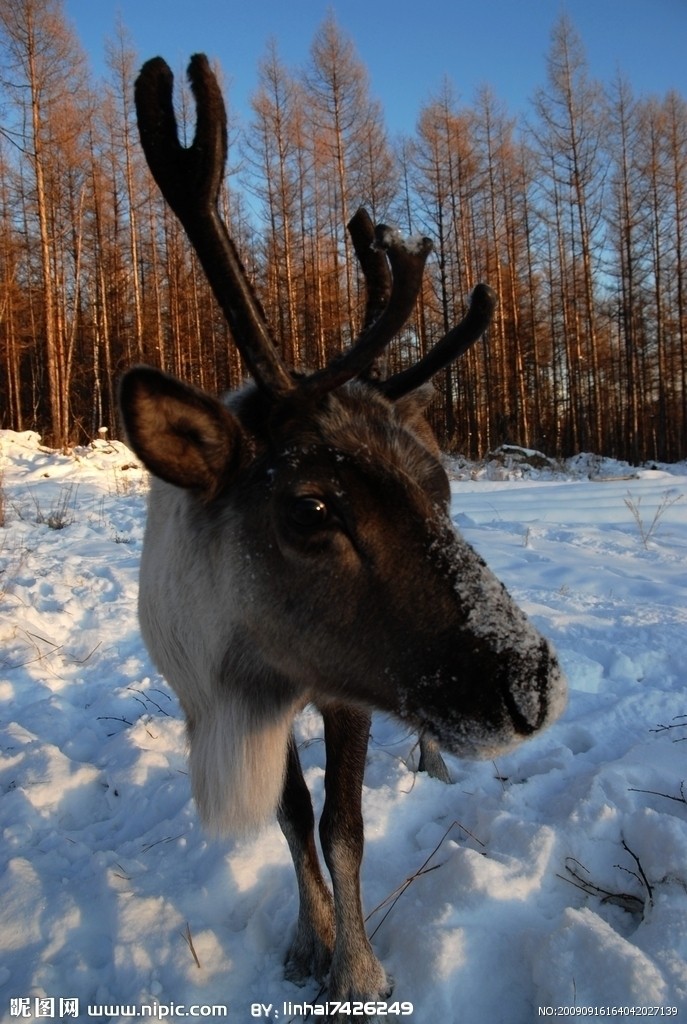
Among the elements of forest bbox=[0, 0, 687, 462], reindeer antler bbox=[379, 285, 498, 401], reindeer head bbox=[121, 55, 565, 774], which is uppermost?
forest bbox=[0, 0, 687, 462]

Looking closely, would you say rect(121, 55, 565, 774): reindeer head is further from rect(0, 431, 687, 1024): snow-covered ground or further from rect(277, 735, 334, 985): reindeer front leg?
rect(0, 431, 687, 1024): snow-covered ground

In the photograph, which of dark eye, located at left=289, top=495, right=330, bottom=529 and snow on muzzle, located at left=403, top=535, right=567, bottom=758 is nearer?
snow on muzzle, located at left=403, top=535, right=567, bottom=758

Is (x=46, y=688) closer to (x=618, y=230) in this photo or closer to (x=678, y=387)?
(x=618, y=230)

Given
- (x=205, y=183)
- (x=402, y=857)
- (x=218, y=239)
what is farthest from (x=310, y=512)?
(x=402, y=857)

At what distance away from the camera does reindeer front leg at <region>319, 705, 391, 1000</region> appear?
2.10 m

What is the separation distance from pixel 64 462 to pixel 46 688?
1033cm

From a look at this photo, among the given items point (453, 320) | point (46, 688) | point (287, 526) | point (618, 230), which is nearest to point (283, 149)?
point (453, 320)

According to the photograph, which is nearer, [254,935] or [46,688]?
Answer: [254,935]

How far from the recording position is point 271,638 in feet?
6.31

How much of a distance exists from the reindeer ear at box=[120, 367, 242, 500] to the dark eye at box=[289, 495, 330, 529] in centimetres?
31

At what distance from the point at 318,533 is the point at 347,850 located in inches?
50.4

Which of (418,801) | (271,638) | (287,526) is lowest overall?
(418,801)

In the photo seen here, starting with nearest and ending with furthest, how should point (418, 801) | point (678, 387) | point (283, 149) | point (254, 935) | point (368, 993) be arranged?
point (368, 993)
point (254, 935)
point (418, 801)
point (283, 149)
point (678, 387)

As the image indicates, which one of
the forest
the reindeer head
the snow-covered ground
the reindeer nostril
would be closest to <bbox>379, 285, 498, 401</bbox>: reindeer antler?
the reindeer head
